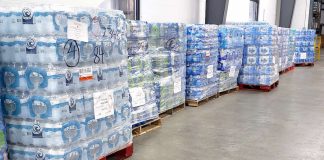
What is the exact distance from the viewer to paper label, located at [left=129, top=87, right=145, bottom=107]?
489 centimetres

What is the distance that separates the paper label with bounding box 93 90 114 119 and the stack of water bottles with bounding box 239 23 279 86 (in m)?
5.77

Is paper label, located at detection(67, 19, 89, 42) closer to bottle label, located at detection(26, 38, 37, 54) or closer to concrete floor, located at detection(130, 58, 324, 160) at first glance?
bottle label, located at detection(26, 38, 37, 54)

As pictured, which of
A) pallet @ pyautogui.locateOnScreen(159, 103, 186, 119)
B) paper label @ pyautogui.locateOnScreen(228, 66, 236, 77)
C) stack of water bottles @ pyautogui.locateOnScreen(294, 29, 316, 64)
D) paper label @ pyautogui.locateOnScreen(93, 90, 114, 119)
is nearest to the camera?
paper label @ pyautogui.locateOnScreen(93, 90, 114, 119)


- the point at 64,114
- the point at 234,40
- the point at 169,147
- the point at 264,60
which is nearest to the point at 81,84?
the point at 64,114

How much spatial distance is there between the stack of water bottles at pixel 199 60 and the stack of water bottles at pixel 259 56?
5.89 feet

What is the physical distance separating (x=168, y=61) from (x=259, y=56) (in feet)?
11.8

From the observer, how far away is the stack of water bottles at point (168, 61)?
18.9ft

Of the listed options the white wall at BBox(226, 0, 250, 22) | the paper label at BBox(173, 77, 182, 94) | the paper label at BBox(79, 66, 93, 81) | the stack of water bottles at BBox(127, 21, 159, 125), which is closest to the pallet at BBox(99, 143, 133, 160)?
the stack of water bottles at BBox(127, 21, 159, 125)

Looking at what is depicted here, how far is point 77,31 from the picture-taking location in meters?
3.24

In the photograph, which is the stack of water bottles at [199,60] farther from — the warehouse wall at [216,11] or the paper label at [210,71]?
the warehouse wall at [216,11]

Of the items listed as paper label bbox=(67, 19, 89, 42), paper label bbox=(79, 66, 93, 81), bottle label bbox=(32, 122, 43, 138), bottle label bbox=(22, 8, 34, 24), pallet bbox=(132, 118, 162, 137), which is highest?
bottle label bbox=(22, 8, 34, 24)

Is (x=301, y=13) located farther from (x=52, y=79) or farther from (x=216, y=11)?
(x=52, y=79)

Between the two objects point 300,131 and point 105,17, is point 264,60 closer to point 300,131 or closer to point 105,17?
point 300,131

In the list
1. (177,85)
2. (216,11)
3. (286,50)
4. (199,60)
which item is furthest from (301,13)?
(177,85)
